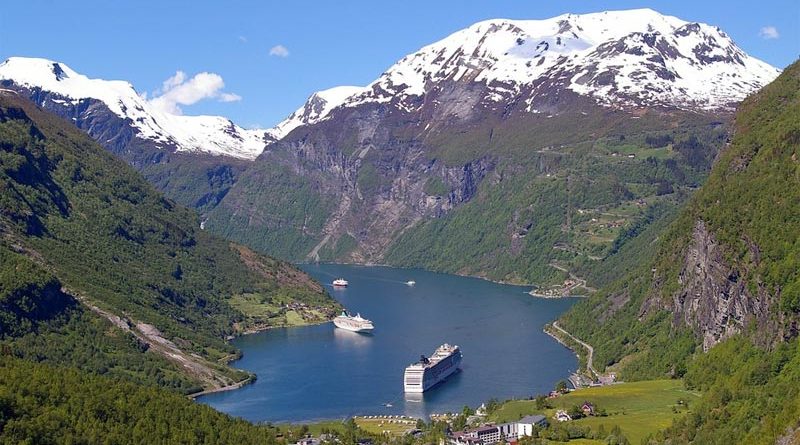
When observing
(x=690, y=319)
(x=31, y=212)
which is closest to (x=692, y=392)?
(x=690, y=319)

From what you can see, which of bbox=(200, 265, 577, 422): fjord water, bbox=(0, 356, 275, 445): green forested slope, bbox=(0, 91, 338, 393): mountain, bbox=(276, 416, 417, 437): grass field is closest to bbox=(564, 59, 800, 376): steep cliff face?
bbox=(200, 265, 577, 422): fjord water

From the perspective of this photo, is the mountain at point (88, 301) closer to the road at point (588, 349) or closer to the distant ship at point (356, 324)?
the distant ship at point (356, 324)

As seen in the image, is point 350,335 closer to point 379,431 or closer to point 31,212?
point 31,212

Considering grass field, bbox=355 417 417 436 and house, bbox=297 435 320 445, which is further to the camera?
grass field, bbox=355 417 417 436

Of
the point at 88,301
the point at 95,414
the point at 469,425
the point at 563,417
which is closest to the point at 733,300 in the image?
the point at 563,417

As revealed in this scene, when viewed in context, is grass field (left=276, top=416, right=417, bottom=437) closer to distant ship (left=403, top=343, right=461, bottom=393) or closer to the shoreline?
distant ship (left=403, top=343, right=461, bottom=393)

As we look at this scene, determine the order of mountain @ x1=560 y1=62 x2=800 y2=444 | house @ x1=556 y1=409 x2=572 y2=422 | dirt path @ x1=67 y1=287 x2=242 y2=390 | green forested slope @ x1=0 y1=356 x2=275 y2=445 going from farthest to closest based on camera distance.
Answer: dirt path @ x1=67 y1=287 x2=242 y2=390
house @ x1=556 y1=409 x2=572 y2=422
mountain @ x1=560 y1=62 x2=800 y2=444
green forested slope @ x1=0 y1=356 x2=275 y2=445

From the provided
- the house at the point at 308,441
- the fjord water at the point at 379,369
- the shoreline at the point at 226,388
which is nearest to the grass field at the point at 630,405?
the fjord water at the point at 379,369
